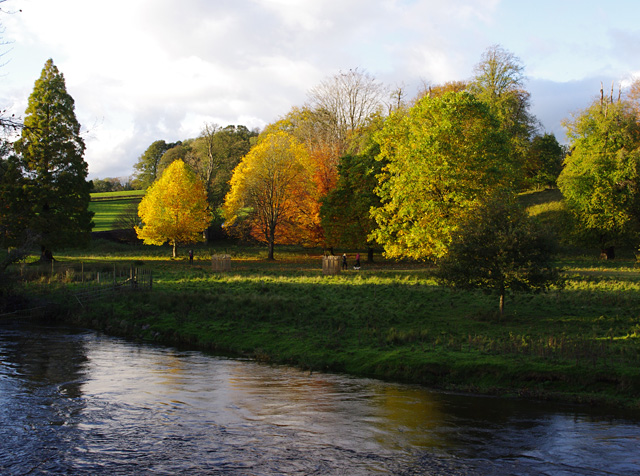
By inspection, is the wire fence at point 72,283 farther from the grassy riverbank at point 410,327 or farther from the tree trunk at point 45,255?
the tree trunk at point 45,255

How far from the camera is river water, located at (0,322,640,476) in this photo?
38.3ft

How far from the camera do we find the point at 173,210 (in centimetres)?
5469

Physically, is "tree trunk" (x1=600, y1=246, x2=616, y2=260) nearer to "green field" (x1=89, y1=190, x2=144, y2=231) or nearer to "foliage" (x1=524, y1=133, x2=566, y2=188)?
"foliage" (x1=524, y1=133, x2=566, y2=188)

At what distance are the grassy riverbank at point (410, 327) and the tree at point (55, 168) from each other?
14.2 meters

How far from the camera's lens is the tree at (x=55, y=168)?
148 feet

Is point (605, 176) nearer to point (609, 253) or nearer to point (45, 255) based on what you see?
point (609, 253)

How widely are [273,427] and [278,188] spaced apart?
139ft

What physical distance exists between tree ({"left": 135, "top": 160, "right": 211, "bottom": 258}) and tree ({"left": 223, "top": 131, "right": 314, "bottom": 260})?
5.17m

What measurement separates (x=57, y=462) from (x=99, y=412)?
11.0 ft

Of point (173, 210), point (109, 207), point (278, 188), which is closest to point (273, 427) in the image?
point (278, 188)

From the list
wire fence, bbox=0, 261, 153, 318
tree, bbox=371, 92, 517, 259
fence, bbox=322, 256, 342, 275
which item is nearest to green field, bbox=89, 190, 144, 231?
wire fence, bbox=0, 261, 153, 318

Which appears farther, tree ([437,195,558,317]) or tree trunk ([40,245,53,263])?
tree trunk ([40,245,53,263])

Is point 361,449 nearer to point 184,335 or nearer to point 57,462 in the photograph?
point 57,462

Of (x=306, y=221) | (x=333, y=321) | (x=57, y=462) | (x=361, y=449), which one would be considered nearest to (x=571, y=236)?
(x=306, y=221)
